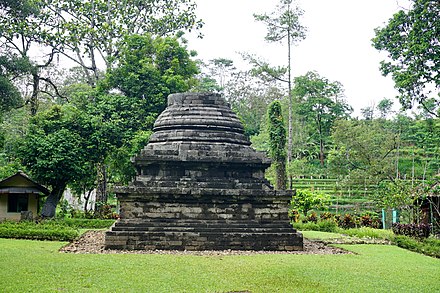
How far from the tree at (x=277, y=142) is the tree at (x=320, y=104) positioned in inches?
733

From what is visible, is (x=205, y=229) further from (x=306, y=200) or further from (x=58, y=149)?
(x=306, y=200)

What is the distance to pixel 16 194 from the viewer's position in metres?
21.7

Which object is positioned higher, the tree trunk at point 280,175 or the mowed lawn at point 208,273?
the tree trunk at point 280,175

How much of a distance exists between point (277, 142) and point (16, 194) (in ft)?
47.1

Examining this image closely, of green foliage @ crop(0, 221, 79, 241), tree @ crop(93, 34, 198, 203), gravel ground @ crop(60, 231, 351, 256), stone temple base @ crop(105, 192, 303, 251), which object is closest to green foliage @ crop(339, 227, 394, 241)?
gravel ground @ crop(60, 231, 351, 256)

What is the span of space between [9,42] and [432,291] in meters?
26.8

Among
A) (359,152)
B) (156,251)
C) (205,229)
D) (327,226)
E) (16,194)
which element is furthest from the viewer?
(359,152)

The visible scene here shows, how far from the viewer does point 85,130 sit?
2361cm

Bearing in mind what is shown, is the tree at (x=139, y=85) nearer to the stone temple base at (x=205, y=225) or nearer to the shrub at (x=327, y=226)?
the shrub at (x=327, y=226)

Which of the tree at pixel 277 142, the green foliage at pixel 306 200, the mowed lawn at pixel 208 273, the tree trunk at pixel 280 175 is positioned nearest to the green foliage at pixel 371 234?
the green foliage at pixel 306 200

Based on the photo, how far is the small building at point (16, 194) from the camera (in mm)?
21234

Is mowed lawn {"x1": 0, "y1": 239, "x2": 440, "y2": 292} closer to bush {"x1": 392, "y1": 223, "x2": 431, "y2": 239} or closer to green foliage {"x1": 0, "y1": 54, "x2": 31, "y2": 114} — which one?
bush {"x1": 392, "y1": 223, "x2": 431, "y2": 239}

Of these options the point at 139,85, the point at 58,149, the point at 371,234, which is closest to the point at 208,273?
the point at 371,234

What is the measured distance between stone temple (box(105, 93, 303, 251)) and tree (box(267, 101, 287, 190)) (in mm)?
13013
